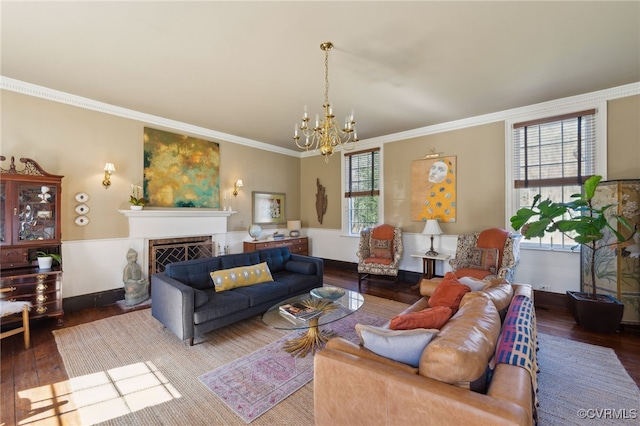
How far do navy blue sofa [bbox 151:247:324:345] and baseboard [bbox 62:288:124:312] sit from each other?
60.3 inches

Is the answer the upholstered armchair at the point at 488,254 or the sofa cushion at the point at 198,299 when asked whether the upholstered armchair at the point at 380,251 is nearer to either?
the upholstered armchair at the point at 488,254

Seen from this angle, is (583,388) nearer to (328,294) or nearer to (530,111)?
(328,294)

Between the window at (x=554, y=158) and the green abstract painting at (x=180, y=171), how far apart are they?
5.51 metres

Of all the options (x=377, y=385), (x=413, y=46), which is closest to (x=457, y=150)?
(x=413, y=46)

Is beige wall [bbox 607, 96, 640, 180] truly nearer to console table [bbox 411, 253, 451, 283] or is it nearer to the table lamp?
the table lamp

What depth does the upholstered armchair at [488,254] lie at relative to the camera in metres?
3.88

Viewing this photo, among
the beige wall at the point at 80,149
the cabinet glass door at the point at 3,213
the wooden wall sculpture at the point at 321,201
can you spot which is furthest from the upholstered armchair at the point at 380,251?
the cabinet glass door at the point at 3,213

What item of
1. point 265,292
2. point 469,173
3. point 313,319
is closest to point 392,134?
point 469,173

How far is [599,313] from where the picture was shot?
3.15 m

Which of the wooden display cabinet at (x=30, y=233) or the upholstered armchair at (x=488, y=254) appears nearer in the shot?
the wooden display cabinet at (x=30, y=233)

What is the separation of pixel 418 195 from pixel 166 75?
461 centimetres

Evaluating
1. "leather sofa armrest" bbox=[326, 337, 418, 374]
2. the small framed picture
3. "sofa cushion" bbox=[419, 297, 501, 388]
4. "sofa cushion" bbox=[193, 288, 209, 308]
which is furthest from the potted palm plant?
the small framed picture

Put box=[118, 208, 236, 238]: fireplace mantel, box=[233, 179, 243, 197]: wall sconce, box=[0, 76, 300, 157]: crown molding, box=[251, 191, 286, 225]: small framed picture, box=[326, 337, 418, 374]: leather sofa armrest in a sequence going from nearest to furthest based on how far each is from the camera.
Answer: box=[326, 337, 418, 374]: leather sofa armrest < box=[0, 76, 300, 157]: crown molding < box=[118, 208, 236, 238]: fireplace mantel < box=[233, 179, 243, 197]: wall sconce < box=[251, 191, 286, 225]: small framed picture

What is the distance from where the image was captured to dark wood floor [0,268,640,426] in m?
2.00
